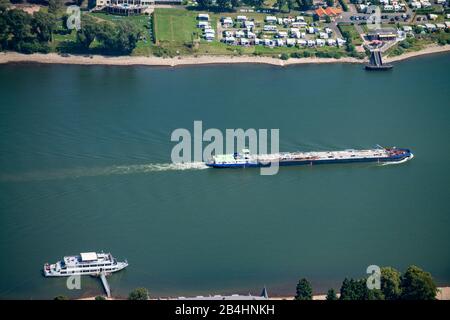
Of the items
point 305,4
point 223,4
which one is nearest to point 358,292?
point 223,4

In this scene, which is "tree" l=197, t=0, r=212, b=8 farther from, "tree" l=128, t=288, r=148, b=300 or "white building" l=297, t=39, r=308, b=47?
"tree" l=128, t=288, r=148, b=300

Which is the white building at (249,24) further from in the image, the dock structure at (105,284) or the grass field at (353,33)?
the dock structure at (105,284)

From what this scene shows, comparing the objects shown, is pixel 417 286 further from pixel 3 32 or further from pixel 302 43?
pixel 3 32

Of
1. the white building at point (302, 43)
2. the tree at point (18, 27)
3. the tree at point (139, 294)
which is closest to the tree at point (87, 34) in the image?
the tree at point (18, 27)

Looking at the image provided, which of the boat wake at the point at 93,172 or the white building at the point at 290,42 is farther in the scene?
the white building at the point at 290,42

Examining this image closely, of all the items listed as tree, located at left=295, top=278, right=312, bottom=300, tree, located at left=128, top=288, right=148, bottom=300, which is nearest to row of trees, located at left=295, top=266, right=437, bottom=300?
tree, located at left=295, top=278, right=312, bottom=300

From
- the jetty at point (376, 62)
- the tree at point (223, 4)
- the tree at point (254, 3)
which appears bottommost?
the jetty at point (376, 62)
